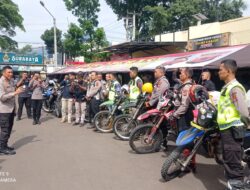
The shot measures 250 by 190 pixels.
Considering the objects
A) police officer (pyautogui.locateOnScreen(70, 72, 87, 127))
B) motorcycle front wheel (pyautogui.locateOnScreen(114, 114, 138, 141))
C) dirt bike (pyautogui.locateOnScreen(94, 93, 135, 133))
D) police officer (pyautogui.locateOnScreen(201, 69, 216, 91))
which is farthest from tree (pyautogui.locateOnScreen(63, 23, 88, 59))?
police officer (pyautogui.locateOnScreen(201, 69, 216, 91))

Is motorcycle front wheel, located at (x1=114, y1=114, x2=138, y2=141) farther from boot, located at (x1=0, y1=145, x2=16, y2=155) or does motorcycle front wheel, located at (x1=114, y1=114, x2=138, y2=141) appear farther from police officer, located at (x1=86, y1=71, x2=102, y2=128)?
boot, located at (x1=0, y1=145, x2=16, y2=155)

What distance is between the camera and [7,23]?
3747 centimetres

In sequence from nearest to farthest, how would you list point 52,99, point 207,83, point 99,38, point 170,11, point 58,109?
point 207,83 → point 58,109 → point 52,99 → point 99,38 → point 170,11

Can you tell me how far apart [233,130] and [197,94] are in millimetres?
1368

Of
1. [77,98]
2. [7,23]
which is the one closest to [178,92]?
[77,98]

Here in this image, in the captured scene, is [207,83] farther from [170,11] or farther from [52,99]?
[170,11]

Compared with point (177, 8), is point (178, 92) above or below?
below

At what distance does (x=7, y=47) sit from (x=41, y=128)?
32649mm

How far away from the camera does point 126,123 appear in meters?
8.50

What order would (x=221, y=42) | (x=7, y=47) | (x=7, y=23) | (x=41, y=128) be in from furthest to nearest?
(x=7, y=47)
(x=7, y=23)
(x=221, y=42)
(x=41, y=128)

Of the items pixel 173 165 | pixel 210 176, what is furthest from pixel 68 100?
pixel 210 176

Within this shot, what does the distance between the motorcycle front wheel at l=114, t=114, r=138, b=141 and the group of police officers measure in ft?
2.18

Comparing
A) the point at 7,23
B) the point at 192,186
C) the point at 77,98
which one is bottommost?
the point at 192,186

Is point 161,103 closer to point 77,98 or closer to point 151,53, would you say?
point 77,98
